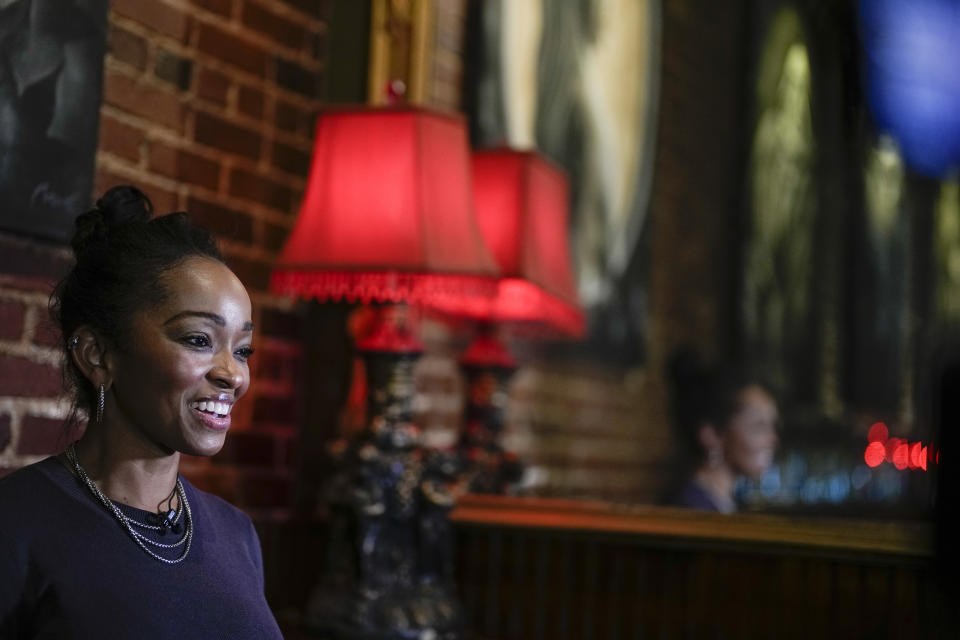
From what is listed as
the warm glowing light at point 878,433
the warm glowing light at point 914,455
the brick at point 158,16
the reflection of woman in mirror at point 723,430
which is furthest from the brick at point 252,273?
the warm glowing light at point 878,433

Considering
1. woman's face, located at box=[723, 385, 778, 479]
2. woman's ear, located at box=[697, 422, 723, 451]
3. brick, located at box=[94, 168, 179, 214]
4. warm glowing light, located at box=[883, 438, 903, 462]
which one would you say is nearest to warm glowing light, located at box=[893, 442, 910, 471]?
warm glowing light, located at box=[883, 438, 903, 462]

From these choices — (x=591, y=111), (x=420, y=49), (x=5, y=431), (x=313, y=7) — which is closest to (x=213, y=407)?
(x=5, y=431)

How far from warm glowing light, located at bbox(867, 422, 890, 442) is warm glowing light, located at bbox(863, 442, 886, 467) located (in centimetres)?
2

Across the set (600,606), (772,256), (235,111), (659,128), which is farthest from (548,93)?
(772,256)

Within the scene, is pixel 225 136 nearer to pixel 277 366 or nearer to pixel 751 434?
pixel 277 366

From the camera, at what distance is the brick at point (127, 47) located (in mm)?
1985

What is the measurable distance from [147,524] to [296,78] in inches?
54.7

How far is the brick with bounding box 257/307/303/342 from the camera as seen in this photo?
243 centimetres

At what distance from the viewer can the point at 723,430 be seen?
3.65 meters

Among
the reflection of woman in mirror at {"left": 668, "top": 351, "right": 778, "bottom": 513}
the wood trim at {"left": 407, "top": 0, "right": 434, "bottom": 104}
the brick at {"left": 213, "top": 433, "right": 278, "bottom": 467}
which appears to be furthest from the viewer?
the reflection of woman in mirror at {"left": 668, "top": 351, "right": 778, "bottom": 513}

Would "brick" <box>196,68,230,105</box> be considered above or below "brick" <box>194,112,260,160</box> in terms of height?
above

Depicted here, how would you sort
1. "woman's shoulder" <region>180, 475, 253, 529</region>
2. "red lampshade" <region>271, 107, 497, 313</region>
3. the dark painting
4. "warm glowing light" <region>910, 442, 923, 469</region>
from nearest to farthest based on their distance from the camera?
"woman's shoulder" <region>180, 475, 253, 529</region> < the dark painting < "red lampshade" <region>271, 107, 497, 313</region> < "warm glowing light" <region>910, 442, 923, 469</region>

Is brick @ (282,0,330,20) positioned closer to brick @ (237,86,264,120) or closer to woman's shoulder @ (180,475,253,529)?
brick @ (237,86,264,120)

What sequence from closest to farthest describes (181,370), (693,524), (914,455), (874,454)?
(181,370) < (693,524) < (914,455) < (874,454)
